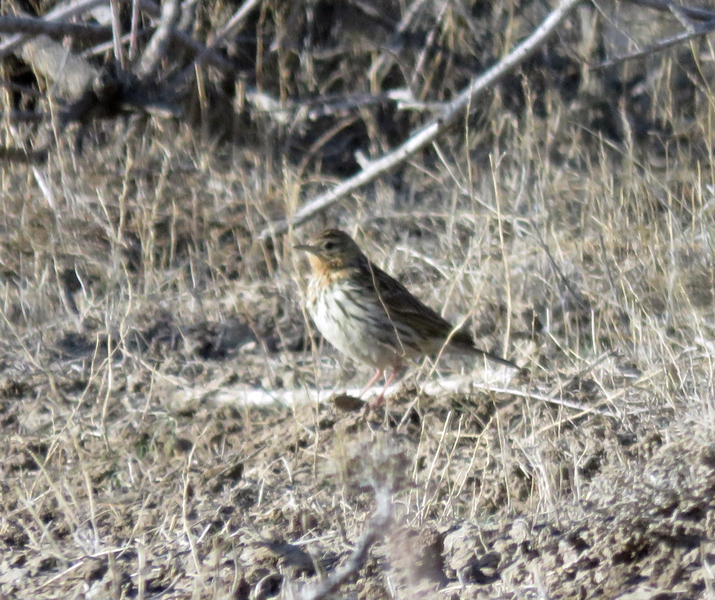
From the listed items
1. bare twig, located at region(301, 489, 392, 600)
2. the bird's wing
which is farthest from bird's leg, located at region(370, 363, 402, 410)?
bare twig, located at region(301, 489, 392, 600)

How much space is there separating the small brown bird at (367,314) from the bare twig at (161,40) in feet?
7.88

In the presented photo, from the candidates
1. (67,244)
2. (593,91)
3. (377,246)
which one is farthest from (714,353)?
(593,91)

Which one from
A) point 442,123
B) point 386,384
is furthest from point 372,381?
point 442,123

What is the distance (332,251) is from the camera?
242 inches

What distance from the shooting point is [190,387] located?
5.80m

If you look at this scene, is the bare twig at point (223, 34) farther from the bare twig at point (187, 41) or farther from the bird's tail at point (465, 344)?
the bird's tail at point (465, 344)

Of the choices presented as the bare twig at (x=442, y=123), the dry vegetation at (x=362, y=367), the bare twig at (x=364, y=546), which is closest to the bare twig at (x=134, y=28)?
the dry vegetation at (x=362, y=367)

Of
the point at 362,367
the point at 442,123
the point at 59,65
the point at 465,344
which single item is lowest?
the point at 362,367

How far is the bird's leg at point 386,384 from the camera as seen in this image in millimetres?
5477

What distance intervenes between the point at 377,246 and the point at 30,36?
2582mm

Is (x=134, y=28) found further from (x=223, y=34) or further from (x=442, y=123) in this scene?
(x=442, y=123)

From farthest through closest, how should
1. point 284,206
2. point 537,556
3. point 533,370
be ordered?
point 284,206 < point 533,370 < point 537,556

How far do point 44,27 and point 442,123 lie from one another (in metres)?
2.56

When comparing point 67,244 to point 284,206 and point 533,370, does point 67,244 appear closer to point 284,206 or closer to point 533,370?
point 284,206
